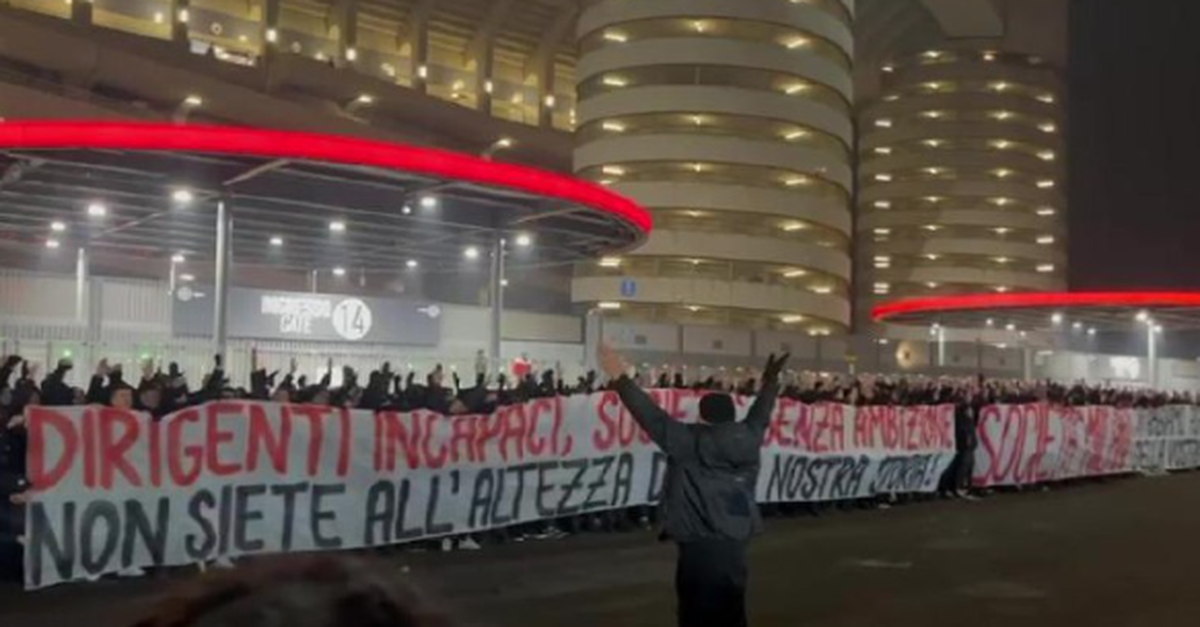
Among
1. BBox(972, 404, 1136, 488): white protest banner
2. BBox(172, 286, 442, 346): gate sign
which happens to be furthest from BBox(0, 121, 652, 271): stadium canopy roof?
BBox(972, 404, 1136, 488): white protest banner

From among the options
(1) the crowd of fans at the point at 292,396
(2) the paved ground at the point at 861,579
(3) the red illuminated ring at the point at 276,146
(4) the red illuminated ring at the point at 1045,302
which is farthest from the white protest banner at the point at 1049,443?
(4) the red illuminated ring at the point at 1045,302

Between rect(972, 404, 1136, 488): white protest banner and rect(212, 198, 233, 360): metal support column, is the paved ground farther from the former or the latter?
rect(212, 198, 233, 360): metal support column

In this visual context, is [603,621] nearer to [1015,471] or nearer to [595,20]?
[1015,471]

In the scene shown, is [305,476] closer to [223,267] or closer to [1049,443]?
[223,267]

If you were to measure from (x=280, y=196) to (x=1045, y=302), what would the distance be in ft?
95.6

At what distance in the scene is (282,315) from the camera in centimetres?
2417

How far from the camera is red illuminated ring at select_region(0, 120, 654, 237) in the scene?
16312mm

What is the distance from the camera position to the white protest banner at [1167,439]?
27.9 m

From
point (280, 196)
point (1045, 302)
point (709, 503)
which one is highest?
point (280, 196)

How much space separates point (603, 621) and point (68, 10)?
4814 cm

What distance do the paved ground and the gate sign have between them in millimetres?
10536

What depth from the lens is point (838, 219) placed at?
248 ft

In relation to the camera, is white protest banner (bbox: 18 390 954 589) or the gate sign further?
the gate sign

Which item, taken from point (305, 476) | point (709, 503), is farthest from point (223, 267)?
point (709, 503)
